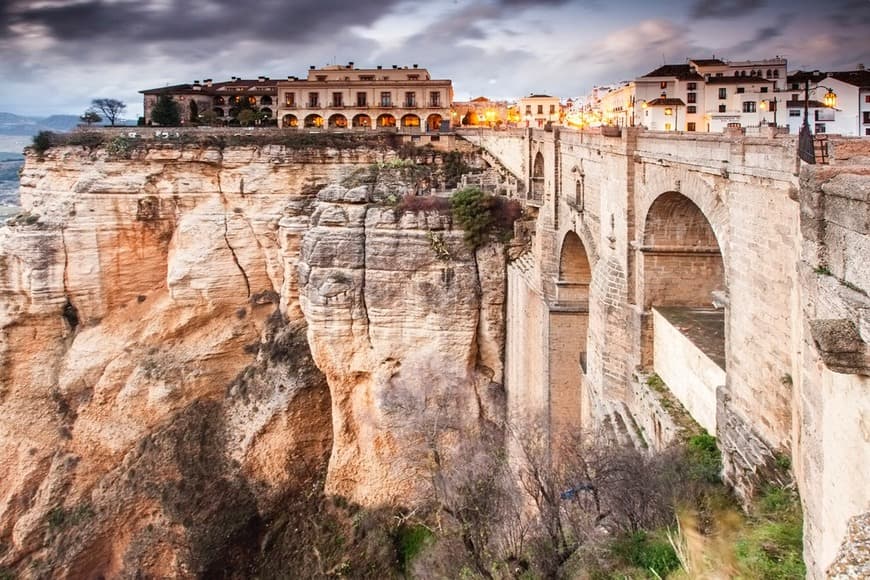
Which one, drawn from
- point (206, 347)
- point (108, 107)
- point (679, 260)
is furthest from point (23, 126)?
point (679, 260)

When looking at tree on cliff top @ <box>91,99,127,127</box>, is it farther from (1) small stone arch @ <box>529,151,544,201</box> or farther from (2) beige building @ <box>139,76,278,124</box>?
(1) small stone arch @ <box>529,151,544,201</box>

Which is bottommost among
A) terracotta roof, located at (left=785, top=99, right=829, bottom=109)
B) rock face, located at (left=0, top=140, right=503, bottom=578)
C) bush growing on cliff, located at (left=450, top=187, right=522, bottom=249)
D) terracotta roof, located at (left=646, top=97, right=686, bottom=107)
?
rock face, located at (left=0, top=140, right=503, bottom=578)

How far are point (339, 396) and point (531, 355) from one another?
27.0ft

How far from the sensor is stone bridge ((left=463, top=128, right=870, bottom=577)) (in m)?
6.76

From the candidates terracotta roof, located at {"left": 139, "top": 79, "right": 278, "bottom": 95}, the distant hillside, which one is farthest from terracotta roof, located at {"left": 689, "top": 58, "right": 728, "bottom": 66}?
the distant hillside

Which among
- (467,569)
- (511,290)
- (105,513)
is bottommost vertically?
(105,513)

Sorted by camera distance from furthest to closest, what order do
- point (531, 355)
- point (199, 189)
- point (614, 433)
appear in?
point (199, 189) < point (531, 355) < point (614, 433)

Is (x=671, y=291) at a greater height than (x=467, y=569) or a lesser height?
greater

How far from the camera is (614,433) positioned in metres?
15.9

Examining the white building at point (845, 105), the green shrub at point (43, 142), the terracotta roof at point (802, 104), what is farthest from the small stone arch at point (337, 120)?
the white building at point (845, 105)

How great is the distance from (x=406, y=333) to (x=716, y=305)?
1381cm

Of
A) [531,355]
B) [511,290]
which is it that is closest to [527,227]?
[511,290]

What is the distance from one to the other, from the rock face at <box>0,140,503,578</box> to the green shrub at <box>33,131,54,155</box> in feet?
1.65

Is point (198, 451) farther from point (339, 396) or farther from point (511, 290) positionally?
point (511, 290)
